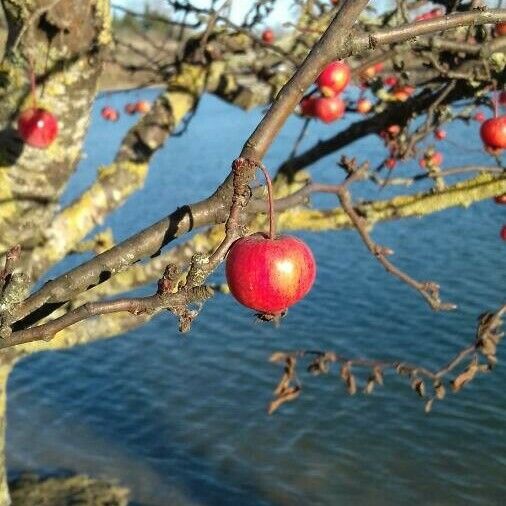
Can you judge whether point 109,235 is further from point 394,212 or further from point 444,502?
point 444,502

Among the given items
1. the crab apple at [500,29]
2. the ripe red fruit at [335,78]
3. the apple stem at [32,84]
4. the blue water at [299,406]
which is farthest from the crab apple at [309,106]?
the blue water at [299,406]

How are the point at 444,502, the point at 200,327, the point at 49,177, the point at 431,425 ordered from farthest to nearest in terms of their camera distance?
1. the point at 200,327
2. the point at 431,425
3. the point at 444,502
4. the point at 49,177

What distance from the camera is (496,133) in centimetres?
342

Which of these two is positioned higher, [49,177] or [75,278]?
[49,177]

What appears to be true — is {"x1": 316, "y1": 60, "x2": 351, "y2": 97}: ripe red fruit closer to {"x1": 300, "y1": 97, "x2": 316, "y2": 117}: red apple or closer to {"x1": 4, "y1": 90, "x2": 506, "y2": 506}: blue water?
{"x1": 300, "y1": 97, "x2": 316, "y2": 117}: red apple

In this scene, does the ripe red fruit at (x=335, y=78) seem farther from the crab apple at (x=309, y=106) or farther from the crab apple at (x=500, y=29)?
the crab apple at (x=500, y=29)

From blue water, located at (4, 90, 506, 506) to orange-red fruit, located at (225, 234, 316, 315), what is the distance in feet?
14.7

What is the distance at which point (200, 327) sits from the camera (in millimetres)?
10727

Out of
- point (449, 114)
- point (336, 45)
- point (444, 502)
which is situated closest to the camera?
point (336, 45)

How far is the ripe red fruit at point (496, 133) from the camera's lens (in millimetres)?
3408

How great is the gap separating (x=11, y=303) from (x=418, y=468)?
21.8ft

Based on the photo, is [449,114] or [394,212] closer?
[394,212]

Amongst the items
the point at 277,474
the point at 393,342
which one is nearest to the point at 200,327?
the point at 393,342

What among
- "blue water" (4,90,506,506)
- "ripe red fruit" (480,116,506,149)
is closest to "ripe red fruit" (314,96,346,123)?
"ripe red fruit" (480,116,506,149)
